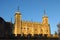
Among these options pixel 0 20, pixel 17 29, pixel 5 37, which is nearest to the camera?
pixel 5 37

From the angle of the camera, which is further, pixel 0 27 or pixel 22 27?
pixel 22 27

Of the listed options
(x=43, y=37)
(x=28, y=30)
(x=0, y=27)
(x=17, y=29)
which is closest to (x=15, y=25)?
(x=17, y=29)

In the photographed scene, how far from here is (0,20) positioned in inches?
1702

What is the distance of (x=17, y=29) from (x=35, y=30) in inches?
489

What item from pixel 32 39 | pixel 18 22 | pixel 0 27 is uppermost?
pixel 18 22

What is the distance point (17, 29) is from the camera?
81.2m

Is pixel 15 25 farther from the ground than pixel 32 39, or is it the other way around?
pixel 15 25

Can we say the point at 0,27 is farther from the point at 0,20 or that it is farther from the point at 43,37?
the point at 43,37

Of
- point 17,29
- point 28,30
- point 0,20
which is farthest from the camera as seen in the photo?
point 28,30

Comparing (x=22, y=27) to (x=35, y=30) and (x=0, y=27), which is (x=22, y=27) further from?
(x=0, y=27)

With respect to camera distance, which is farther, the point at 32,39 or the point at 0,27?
the point at 0,27

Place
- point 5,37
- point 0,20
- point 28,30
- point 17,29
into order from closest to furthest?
point 5,37 → point 0,20 → point 17,29 → point 28,30

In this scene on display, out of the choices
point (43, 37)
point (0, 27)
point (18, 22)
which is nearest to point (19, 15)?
point (18, 22)

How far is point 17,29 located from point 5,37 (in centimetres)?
5596
